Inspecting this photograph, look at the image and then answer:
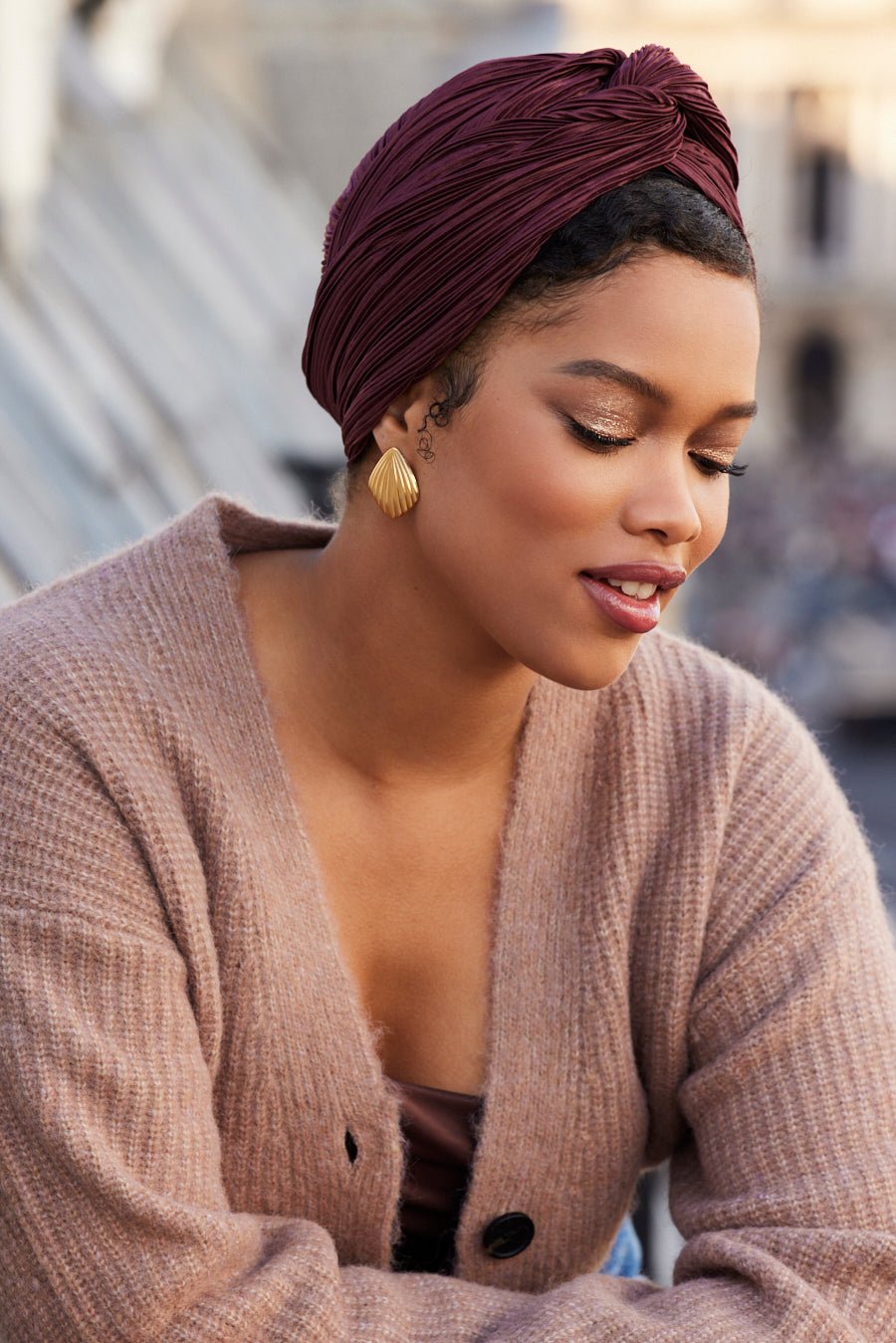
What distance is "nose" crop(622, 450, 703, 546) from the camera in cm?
190

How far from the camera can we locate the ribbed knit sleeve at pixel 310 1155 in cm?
184

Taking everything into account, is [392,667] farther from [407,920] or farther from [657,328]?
[657,328]

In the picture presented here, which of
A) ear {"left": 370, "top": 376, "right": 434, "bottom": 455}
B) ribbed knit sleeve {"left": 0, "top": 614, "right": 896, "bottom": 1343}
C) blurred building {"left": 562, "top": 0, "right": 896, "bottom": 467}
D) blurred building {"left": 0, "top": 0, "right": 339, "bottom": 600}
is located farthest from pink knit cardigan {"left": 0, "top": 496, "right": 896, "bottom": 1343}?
blurred building {"left": 562, "top": 0, "right": 896, "bottom": 467}

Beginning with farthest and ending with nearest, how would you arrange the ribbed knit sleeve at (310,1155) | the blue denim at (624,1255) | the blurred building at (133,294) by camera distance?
1. the blurred building at (133,294)
2. the blue denim at (624,1255)
3. the ribbed knit sleeve at (310,1155)

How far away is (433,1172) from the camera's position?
2207mm

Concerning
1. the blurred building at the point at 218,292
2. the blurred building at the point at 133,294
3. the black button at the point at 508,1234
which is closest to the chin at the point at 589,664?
the blurred building at the point at 218,292

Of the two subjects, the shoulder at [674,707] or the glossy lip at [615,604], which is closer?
the glossy lip at [615,604]

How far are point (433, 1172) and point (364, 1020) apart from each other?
0.23m

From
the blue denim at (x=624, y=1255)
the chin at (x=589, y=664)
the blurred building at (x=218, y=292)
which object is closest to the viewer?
the chin at (x=589, y=664)

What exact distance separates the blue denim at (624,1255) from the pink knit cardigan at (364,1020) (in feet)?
0.50

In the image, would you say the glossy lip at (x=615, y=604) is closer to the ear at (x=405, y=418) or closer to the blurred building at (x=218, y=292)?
the ear at (x=405, y=418)

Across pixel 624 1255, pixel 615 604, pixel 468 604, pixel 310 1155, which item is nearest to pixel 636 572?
pixel 615 604

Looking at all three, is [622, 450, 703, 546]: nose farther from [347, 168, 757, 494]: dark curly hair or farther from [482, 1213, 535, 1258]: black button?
[482, 1213, 535, 1258]: black button

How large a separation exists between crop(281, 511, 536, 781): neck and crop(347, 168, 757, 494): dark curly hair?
0.81 ft
